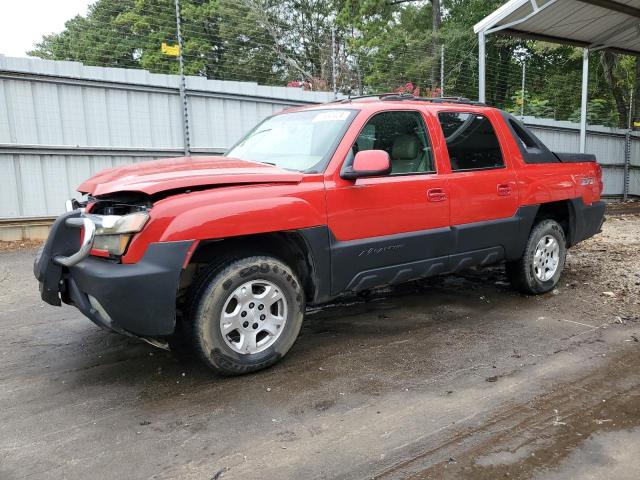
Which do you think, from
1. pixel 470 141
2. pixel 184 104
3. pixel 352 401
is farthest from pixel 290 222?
pixel 184 104

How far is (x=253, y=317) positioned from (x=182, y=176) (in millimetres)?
1039

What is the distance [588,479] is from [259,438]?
5.32 ft

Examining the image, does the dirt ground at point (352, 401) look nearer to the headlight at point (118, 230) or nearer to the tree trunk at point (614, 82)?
the headlight at point (118, 230)

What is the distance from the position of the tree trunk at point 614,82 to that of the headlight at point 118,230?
20272 millimetres

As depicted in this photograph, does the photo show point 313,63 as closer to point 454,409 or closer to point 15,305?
point 15,305

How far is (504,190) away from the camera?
499cm

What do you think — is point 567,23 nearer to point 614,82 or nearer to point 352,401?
point 352,401

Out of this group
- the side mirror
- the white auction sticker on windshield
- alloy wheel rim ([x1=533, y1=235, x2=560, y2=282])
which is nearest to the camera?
the side mirror

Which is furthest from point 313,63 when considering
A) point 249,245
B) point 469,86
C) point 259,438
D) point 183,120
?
point 259,438

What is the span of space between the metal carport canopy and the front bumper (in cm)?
775

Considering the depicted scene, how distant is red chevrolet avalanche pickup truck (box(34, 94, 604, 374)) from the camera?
3166mm

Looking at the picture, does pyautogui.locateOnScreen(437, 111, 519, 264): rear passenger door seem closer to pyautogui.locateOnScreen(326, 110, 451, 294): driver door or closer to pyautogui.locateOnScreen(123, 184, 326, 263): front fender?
pyautogui.locateOnScreen(326, 110, 451, 294): driver door

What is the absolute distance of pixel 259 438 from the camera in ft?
9.25

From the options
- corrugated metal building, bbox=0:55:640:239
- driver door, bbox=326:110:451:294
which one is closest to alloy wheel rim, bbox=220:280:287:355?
driver door, bbox=326:110:451:294
